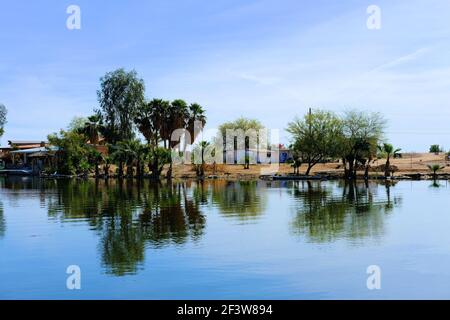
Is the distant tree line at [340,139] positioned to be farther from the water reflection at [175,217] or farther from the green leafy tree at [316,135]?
the water reflection at [175,217]

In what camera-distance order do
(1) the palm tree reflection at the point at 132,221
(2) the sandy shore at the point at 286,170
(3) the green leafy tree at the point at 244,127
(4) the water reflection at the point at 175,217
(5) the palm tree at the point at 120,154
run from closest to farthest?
1. (1) the palm tree reflection at the point at 132,221
2. (4) the water reflection at the point at 175,217
3. (5) the palm tree at the point at 120,154
4. (2) the sandy shore at the point at 286,170
5. (3) the green leafy tree at the point at 244,127

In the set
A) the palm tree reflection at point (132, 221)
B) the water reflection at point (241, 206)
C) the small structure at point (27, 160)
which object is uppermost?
the small structure at point (27, 160)

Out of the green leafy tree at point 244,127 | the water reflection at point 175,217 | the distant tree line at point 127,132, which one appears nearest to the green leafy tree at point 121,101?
the distant tree line at point 127,132

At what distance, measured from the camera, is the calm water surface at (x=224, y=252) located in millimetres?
13148

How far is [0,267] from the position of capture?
15508 mm

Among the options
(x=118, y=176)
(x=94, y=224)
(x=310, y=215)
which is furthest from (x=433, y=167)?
(x=94, y=224)

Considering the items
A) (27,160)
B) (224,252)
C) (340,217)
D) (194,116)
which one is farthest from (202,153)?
(224,252)

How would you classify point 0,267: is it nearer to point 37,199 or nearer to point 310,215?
point 310,215

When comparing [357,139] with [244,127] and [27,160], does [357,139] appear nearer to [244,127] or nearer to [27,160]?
[244,127]

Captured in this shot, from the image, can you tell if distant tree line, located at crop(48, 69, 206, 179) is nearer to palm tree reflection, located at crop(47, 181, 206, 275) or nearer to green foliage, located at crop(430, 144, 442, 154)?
palm tree reflection, located at crop(47, 181, 206, 275)

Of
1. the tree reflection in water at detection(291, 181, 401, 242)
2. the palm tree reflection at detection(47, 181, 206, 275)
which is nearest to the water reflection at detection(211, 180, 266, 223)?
the palm tree reflection at detection(47, 181, 206, 275)

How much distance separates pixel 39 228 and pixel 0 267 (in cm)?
739

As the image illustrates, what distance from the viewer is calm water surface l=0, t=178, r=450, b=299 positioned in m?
13.1

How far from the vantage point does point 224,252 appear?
17312 millimetres
